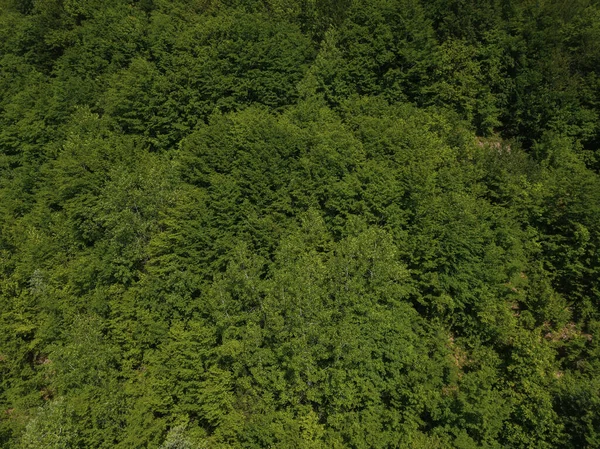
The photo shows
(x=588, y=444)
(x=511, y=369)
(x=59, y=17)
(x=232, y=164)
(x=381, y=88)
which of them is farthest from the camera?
(x=59, y=17)

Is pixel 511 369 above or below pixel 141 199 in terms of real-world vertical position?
above

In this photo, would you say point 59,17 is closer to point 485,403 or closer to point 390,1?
point 390,1

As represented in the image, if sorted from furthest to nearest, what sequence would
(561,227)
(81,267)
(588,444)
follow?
1. (81,267)
2. (561,227)
3. (588,444)

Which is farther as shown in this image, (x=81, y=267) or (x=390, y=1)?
(x=390, y=1)

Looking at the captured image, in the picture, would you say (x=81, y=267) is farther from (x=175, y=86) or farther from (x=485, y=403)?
(x=485, y=403)

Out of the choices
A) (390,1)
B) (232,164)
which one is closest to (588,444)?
(232,164)

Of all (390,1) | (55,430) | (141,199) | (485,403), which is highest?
(390,1)
